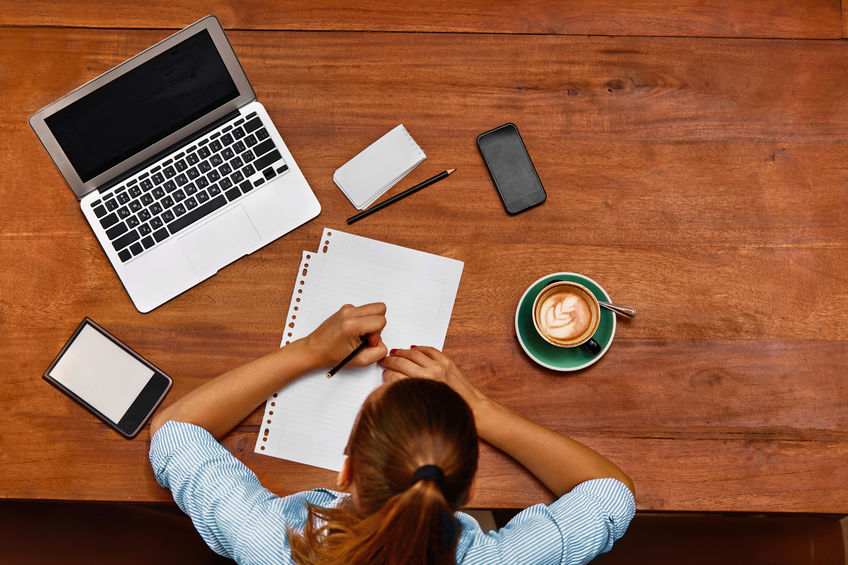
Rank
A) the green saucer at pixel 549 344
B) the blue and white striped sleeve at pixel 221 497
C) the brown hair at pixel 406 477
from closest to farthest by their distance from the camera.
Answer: the brown hair at pixel 406 477
the blue and white striped sleeve at pixel 221 497
the green saucer at pixel 549 344

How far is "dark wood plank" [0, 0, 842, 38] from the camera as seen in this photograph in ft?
3.34

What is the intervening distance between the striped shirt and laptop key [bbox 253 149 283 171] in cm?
43

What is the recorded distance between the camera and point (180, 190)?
975mm

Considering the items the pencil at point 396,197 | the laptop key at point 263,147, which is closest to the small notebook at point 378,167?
the pencil at point 396,197

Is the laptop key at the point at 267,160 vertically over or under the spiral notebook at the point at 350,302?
over

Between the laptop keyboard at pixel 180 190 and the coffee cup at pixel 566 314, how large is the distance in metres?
0.49

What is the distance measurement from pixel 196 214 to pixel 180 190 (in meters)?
0.05

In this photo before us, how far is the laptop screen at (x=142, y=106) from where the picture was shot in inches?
36.8

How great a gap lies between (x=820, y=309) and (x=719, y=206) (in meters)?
0.24

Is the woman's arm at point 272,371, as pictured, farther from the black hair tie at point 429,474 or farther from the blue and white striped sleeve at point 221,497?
the black hair tie at point 429,474

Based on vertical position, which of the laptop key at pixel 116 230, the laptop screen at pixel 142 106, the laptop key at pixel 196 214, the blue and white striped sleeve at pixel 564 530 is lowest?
the blue and white striped sleeve at pixel 564 530

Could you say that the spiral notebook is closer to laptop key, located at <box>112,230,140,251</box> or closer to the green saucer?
the green saucer

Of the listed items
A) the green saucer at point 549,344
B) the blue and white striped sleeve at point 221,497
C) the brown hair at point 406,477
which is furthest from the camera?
the green saucer at point 549,344

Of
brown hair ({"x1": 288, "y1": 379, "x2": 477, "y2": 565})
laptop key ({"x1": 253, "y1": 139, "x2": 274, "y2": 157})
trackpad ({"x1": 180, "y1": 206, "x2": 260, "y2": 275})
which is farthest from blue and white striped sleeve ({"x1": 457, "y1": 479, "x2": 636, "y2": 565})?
laptop key ({"x1": 253, "y1": 139, "x2": 274, "y2": 157})
